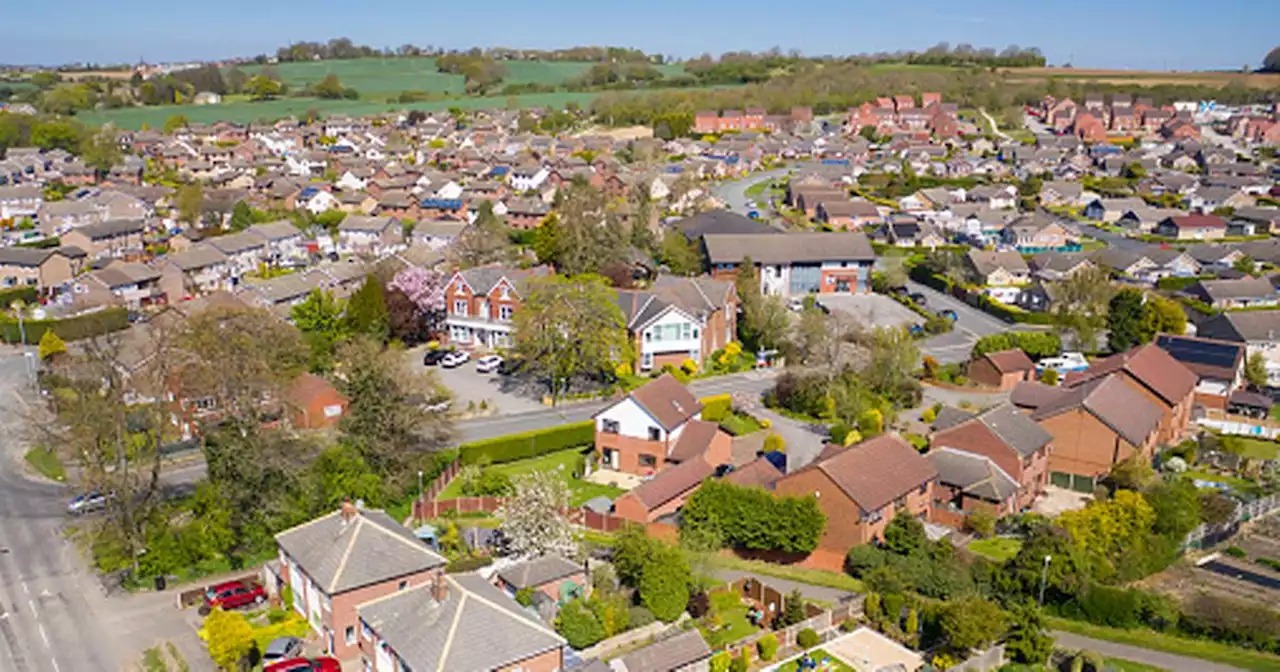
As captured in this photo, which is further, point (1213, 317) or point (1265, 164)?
point (1265, 164)

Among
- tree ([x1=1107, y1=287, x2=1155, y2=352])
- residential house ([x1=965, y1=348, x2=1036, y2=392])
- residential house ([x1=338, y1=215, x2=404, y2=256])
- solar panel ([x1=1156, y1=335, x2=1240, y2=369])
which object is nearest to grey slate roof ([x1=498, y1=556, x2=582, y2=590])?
residential house ([x1=965, y1=348, x2=1036, y2=392])

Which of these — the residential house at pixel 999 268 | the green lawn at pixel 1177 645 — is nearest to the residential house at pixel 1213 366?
the residential house at pixel 999 268

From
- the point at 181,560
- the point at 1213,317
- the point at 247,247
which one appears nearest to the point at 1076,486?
the point at 1213,317

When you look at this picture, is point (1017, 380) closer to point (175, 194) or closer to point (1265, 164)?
point (175, 194)

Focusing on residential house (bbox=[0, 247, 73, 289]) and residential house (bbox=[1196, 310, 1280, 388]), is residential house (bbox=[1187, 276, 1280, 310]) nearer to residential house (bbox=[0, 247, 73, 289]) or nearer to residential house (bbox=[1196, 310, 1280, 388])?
residential house (bbox=[1196, 310, 1280, 388])

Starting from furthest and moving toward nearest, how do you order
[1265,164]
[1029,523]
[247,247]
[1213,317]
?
[1265,164], [247,247], [1213,317], [1029,523]
